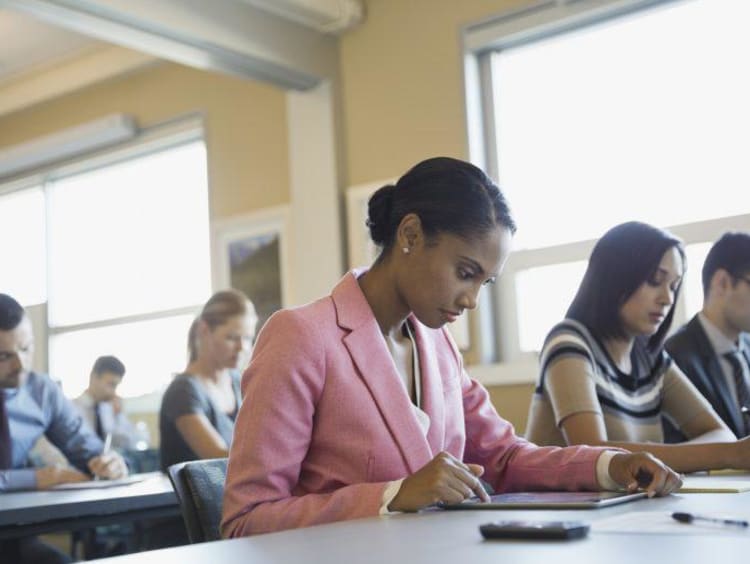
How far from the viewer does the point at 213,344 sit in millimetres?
3852

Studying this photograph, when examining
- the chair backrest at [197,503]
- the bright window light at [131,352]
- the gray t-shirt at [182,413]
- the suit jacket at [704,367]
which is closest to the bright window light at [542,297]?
the suit jacket at [704,367]

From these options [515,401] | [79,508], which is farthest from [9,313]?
[515,401]

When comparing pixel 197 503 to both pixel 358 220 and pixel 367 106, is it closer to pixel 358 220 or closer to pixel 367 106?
pixel 358 220

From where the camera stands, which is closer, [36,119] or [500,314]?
[500,314]

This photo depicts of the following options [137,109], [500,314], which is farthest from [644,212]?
[137,109]

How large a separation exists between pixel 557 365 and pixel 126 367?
4539 millimetres

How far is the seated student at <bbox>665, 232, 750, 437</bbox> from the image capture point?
3.00m

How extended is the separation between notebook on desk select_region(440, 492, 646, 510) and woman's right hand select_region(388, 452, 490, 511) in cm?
3

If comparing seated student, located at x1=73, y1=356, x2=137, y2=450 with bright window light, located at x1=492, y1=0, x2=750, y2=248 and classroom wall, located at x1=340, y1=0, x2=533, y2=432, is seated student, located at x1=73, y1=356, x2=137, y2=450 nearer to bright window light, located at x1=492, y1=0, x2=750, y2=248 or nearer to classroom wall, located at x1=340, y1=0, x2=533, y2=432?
classroom wall, located at x1=340, y1=0, x2=533, y2=432

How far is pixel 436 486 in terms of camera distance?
58.2 inches

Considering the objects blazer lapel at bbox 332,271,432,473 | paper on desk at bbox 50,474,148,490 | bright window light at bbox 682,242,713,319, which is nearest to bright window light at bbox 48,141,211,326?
bright window light at bbox 682,242,713,319

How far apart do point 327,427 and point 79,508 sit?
3.98ft

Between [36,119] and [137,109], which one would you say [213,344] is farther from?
[36,119]

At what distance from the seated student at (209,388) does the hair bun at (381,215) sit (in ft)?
5.65
